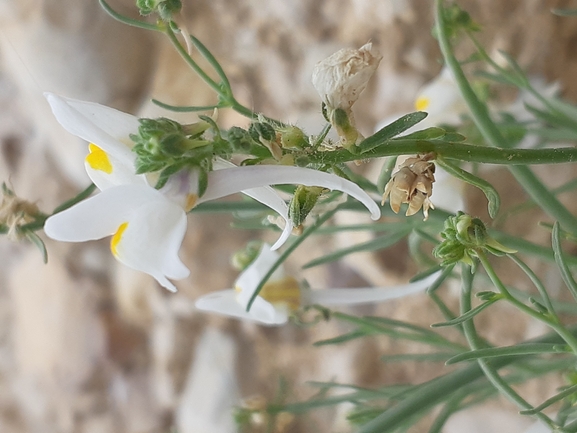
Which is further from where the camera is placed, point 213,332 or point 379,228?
point 213,332

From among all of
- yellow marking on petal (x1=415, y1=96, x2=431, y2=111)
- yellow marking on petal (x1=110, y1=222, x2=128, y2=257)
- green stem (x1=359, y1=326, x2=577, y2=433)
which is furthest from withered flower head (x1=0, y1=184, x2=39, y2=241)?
yellow marking on petal (x1=415, y1=96, x2=431, y2=111)

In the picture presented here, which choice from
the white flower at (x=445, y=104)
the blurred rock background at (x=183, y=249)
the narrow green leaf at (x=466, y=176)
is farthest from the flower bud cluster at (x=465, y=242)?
the blurred rock background at (x=183, y=249)

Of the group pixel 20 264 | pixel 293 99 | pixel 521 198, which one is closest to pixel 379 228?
pixel 521 198

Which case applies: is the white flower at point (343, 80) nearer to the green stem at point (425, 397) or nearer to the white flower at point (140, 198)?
the white flower at point (140, 198)

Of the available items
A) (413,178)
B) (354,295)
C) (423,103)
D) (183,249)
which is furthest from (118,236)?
(183,249)

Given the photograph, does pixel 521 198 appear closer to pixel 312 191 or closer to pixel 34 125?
pixel 312 191

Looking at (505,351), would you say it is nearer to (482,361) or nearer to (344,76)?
(482,361)
